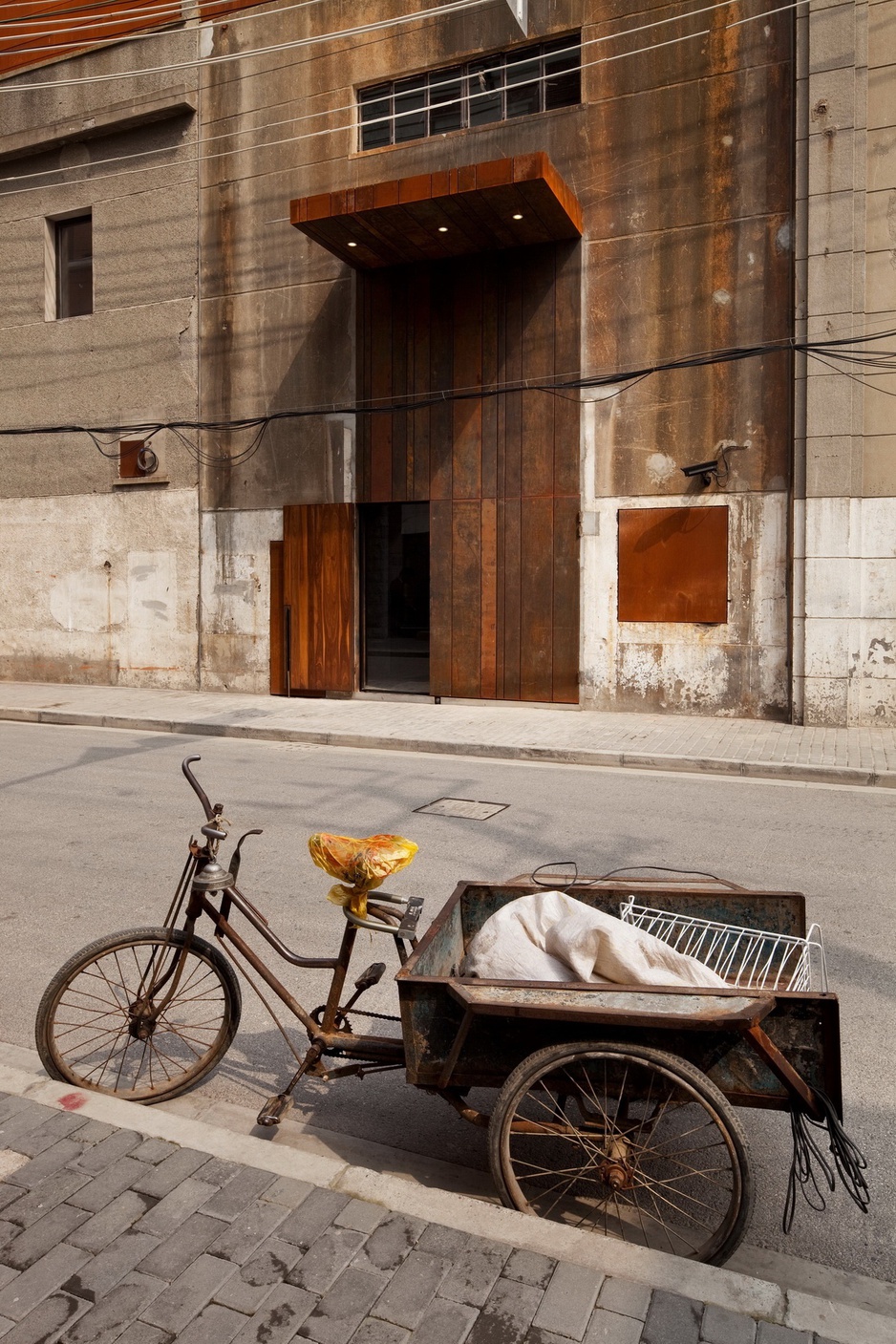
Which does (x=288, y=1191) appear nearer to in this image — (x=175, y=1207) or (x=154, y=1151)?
(x=175, y=1207)

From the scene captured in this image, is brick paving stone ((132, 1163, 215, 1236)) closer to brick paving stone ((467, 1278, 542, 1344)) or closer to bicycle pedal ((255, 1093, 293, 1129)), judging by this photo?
bicycle pedal ((255, 1093, 293, 1129))

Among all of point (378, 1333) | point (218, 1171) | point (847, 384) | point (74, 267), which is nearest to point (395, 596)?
point (847, 384)

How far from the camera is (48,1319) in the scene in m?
2.57

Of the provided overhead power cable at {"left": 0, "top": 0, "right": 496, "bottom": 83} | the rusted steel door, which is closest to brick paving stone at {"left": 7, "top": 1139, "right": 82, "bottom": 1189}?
the rusted steel door

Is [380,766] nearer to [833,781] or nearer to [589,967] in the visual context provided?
[833,781]

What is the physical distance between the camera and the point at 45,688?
1800 centimetres

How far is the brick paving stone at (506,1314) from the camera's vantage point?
2.47 m

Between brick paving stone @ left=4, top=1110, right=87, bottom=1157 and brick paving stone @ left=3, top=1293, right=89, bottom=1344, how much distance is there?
0.73 meters

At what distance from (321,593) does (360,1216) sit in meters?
13.8

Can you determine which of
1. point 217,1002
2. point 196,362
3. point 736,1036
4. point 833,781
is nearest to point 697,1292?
point 736,1036

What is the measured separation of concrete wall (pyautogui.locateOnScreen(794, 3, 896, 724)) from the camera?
12.9 meters

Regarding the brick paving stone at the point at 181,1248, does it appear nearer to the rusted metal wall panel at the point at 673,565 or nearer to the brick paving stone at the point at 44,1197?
the brick paving stone at the point at 44,1197

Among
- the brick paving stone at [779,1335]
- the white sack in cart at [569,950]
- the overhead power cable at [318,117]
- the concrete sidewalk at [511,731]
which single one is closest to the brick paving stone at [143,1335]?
the white sack in cart at [569,950]

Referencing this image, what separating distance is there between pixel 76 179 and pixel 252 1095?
1848 centimetres
